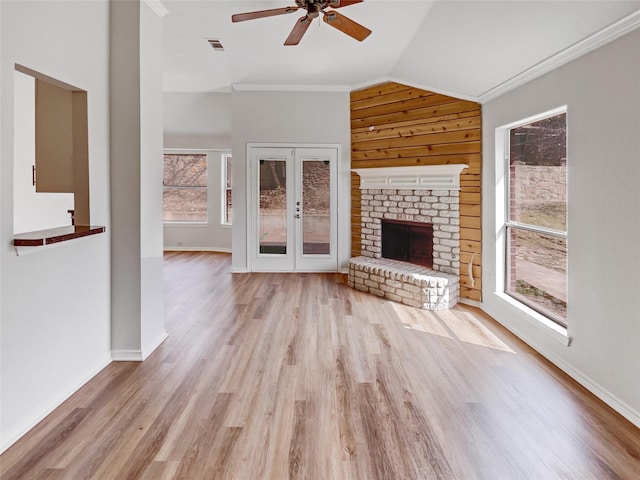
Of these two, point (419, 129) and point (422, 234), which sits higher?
point (419, 129)

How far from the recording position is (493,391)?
2855 mm

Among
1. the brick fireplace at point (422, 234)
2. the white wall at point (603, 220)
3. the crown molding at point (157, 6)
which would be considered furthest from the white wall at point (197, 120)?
the white wall at point (603, 220)

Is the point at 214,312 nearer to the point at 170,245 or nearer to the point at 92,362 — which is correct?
the point at 92,362

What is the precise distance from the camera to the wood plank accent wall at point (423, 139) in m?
5.09

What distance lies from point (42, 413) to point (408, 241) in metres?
4.66

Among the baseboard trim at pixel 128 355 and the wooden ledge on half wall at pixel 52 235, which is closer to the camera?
the wooden ledge on half wall at pixel 52 235

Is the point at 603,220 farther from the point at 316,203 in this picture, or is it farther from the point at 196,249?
the point at 196,249

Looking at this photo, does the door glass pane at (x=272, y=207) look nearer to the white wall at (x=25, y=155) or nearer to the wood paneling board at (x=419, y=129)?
the wood paneling board at (x=419, y=129)

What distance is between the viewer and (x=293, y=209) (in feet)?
22.8

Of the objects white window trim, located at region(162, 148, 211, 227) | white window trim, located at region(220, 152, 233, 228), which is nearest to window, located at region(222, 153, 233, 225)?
white window trim, located at region(220, 152, 233, 228)

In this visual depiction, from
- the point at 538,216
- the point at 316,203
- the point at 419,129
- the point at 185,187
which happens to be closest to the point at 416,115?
the point at 419,129

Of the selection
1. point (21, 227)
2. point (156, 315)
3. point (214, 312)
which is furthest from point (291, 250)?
point (21, 227)

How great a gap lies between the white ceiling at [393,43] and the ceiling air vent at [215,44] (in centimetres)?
7

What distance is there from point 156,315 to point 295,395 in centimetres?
156
